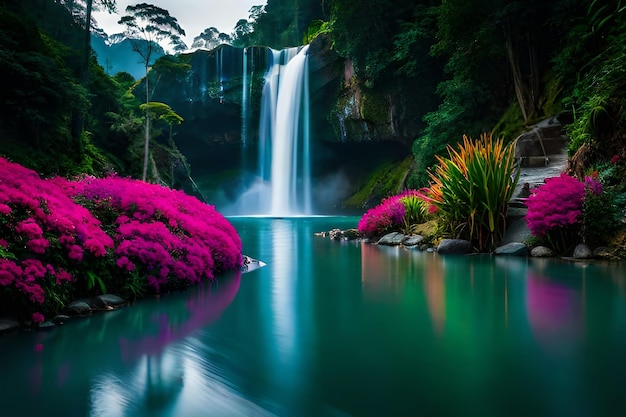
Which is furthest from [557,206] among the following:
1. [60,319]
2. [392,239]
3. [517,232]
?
[60,319]

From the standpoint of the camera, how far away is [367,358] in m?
2.72

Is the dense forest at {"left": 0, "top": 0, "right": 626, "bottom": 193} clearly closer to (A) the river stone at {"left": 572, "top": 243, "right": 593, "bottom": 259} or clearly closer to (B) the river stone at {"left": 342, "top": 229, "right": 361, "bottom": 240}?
(A) the river stone at {"left": 572, "top": 243, "right": 593, "bottom": 259}

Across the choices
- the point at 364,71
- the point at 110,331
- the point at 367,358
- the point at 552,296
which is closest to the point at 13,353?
the point at 110,331

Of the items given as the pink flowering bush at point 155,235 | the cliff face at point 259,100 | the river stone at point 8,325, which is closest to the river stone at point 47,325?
the river stone at point 8,325

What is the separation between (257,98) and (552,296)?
29270mm

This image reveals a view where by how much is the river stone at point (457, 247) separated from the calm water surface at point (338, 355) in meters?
3.07

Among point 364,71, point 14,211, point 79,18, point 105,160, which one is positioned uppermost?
point 79,18

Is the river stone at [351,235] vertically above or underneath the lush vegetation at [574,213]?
underneath

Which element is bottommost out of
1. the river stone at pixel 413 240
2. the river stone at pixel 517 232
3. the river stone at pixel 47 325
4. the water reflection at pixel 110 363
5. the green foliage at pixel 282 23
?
the water reflection at pixel 110 363

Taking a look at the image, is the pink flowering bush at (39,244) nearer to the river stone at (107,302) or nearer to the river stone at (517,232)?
the river stone at (107,302)

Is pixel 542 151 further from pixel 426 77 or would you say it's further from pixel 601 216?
pixel 426 77

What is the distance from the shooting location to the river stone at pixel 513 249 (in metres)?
7.62

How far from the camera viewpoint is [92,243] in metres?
4.02

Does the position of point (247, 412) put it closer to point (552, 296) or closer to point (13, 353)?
point (13, 353)
